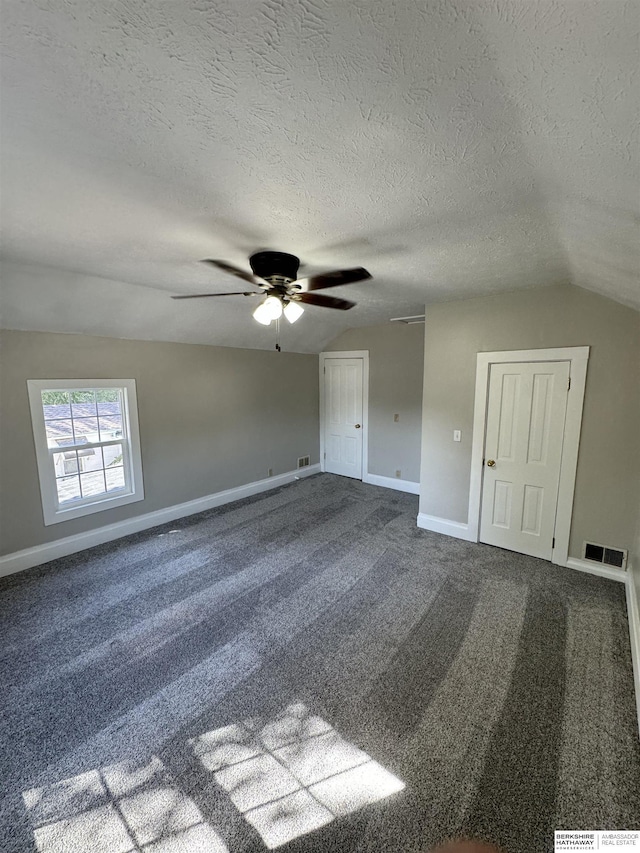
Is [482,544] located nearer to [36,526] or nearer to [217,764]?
[217,764]

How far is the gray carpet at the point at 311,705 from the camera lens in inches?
55.3

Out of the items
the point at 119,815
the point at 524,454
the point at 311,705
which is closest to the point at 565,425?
the point at 524,454

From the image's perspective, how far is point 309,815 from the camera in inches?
55.8

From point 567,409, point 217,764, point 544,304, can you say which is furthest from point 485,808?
point 544,304

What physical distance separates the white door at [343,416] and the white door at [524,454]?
246 cm

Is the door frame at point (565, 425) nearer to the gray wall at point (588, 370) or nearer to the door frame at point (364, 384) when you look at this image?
the gray wall at point (588, 370)

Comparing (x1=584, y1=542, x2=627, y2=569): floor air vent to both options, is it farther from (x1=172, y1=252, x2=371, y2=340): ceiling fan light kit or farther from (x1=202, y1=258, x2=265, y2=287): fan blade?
(x1=202, y1=258, x2=265, y2=287): fan blade

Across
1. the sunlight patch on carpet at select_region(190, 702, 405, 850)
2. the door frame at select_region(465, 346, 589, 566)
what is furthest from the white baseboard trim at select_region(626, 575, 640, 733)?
the sunlight patch on carpet at select_region(190, 702, 405, 850)

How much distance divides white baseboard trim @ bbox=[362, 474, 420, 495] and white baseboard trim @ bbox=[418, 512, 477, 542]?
1.12 m

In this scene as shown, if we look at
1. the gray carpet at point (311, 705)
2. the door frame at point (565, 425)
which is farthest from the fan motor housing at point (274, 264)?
the gray carpet at point (311, 705)

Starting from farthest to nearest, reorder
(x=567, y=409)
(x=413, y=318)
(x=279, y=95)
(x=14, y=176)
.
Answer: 1. (x=413, y=318)
2. (x=567, y=409)
3. (x=14, y=176)
4. (x=279, y=95)

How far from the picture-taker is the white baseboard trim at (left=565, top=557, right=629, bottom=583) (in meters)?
2.95

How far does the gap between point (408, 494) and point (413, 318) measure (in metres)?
2.50

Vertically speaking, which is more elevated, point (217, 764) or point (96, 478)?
point (96, 478)
